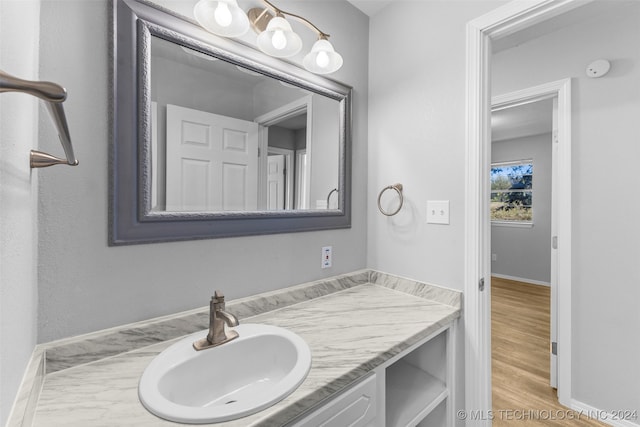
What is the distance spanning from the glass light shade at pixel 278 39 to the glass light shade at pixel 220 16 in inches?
5.7

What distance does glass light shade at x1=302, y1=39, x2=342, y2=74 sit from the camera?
126 cm

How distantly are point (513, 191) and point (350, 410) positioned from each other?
5203 millimetres

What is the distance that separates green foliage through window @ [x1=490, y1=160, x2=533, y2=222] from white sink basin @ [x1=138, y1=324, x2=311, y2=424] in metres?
4.67

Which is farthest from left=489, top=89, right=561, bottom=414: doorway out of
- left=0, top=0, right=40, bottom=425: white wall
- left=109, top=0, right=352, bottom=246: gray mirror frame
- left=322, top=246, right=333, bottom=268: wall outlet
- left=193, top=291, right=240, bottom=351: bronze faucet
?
left=0, top=0, right=40, bottom=425: white wall

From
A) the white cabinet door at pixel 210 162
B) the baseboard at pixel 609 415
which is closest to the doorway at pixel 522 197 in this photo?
the baseboard at pixel 609 415

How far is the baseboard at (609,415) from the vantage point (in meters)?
1.56

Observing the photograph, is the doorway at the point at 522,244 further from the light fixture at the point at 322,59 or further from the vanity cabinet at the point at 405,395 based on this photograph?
→ the light fixture at the point at 322,59

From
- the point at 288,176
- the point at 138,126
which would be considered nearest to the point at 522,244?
the point at 288,176

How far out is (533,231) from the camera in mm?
4504

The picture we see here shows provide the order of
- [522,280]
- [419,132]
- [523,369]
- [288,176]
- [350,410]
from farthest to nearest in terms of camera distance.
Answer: [522,280] → [523,369] → [419,132] → [288,176] → [350,410]

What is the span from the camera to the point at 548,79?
1.85 metres

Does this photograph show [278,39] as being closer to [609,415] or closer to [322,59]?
[322,59]

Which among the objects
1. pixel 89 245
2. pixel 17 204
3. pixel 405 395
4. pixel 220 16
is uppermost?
pixel 220 16

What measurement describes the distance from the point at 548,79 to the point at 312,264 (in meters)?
1.97
